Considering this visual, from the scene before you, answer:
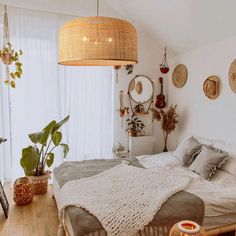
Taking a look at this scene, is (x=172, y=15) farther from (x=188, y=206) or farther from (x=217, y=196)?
(x=188, y=206)

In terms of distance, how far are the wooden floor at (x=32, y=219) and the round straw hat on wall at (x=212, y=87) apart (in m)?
2.60

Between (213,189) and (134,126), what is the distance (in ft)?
6.76

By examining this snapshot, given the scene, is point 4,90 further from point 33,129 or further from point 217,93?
point 217,93

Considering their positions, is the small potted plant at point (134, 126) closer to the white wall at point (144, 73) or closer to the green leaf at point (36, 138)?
the white wall at point (144, 73)

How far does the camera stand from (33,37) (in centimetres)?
360

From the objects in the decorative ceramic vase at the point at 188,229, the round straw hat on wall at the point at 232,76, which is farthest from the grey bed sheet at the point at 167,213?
the round straw hat on wall at the point at 232,76

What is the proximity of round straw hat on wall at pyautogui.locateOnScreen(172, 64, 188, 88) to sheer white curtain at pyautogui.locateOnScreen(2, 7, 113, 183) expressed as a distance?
115cm

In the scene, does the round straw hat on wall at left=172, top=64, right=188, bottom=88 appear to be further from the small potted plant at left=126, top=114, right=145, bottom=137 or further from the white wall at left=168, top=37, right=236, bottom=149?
the small potted plant at left=126, top=114, right=145, bottom=137

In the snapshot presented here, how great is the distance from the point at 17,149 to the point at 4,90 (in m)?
0.92

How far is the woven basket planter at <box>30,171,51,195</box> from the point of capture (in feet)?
10.7

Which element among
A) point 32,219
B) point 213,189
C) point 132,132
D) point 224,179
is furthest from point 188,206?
point 132,132

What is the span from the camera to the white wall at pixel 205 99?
10.4 feet

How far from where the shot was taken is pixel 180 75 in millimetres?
4105

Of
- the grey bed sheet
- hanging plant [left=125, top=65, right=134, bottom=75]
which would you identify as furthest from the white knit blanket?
hanging plant [left=125, top=65, right=134, bottom=75]
